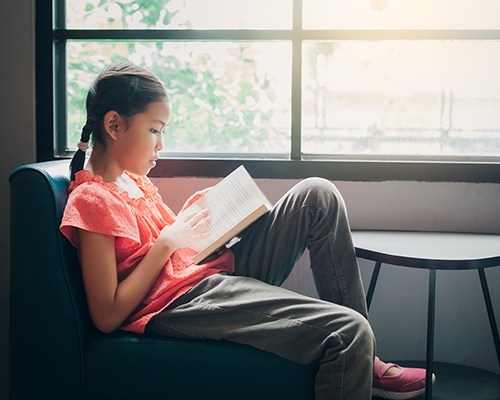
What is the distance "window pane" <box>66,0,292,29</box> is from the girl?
1.83 ft

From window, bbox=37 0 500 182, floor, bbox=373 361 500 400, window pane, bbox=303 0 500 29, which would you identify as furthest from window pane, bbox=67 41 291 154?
floor, bbox=373 361 500 400

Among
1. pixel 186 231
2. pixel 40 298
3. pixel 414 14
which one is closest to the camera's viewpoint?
pixel 40 298

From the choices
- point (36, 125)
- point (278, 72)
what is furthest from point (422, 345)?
point (36, 125)

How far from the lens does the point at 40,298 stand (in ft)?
2.53

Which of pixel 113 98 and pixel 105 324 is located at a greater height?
pixel 113 98

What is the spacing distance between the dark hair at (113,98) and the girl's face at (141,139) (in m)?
0.02

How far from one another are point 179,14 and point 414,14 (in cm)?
84

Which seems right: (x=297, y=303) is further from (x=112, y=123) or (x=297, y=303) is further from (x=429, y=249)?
(x=112, y=123)

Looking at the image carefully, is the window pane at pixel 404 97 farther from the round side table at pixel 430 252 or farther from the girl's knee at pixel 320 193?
the girl's knee at pixel 320 193

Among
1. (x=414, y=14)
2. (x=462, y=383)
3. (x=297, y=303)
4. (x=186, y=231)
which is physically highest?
(x=414, y=14)

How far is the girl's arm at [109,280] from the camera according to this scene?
2.61 feet

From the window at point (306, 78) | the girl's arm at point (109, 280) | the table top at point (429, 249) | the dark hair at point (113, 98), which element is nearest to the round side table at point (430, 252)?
the table top at point (429, 249)

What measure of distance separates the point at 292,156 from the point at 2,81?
106cm

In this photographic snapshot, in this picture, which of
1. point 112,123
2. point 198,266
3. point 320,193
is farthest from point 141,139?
point 320,193
